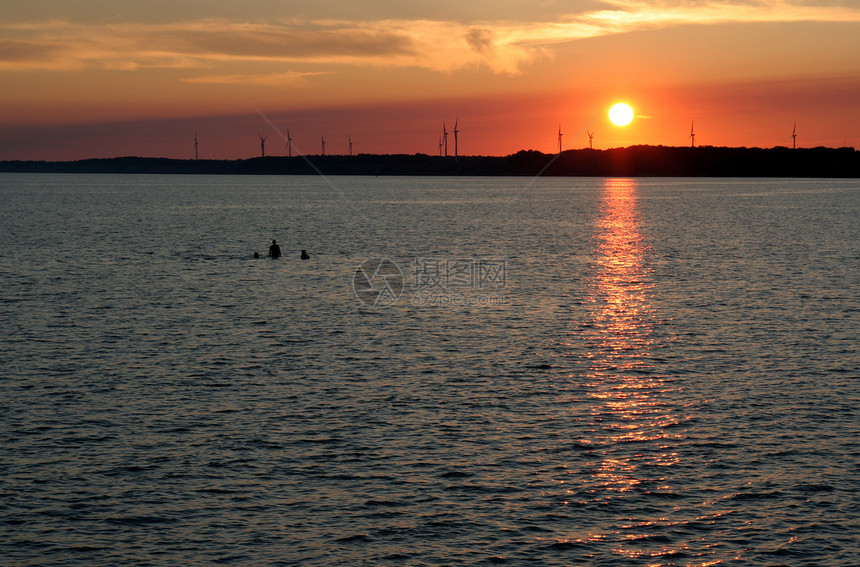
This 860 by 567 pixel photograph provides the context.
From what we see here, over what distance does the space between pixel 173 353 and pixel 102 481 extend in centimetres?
1750

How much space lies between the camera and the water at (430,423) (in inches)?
827

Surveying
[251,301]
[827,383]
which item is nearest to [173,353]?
[251,301]

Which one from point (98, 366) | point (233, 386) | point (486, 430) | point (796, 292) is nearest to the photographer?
point (486, 430)

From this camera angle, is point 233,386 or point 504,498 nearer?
point 504,498

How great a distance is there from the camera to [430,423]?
30.0 meters

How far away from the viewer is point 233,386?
35125 mm

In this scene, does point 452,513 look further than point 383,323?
No

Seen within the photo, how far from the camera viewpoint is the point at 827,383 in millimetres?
35406

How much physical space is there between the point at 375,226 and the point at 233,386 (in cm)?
11097

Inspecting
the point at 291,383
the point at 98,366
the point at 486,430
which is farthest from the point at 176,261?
the point at 486,430

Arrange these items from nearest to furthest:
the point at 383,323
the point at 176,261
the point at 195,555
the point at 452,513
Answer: the point at 195,555 < the point at 452,513 < the point at 383,323 < the point at 176,261

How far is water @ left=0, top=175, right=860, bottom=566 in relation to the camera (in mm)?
21016

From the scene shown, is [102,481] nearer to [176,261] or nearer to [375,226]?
[176,261]

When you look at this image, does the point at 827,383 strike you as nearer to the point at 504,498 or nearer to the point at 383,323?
the point at 504,498
